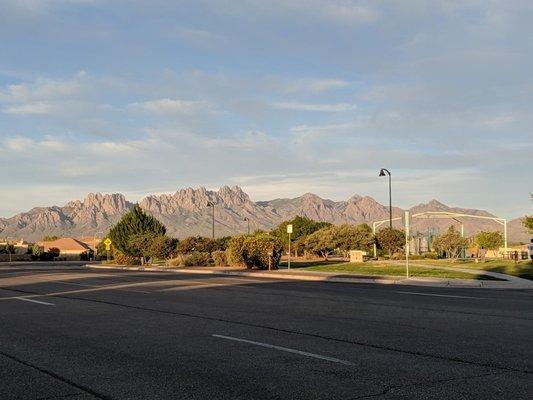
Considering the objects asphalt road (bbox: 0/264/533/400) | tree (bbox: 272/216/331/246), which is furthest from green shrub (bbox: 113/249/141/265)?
asphalt road (bbox: 0/264/533/400)

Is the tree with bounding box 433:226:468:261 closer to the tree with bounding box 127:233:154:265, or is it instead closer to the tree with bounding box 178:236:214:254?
the tree with bounding box 178:236:214:254

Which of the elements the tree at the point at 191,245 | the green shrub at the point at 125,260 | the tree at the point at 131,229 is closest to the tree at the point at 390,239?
the tree at the point at 191,245

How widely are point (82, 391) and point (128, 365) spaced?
4.76 ft

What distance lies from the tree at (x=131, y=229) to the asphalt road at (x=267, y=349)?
44.4 meters

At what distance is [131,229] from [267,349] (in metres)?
55.0

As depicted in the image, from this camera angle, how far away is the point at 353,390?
23.2ft

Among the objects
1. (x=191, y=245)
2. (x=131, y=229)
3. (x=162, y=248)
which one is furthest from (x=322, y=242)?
(x=131, y=229)

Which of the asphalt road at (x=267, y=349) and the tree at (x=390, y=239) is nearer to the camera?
the asphalt road at (x=267, y=349)

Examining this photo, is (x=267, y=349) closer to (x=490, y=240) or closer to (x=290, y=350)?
(x=290, y=350)

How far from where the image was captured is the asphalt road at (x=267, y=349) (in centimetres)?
723

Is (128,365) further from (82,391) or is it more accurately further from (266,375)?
(266,375)

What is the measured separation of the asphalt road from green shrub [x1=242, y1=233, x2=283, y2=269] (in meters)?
23.5

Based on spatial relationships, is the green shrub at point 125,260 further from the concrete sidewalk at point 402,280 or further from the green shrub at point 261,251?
the concrete sidewalk at point 402,280

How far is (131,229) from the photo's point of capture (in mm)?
62969
